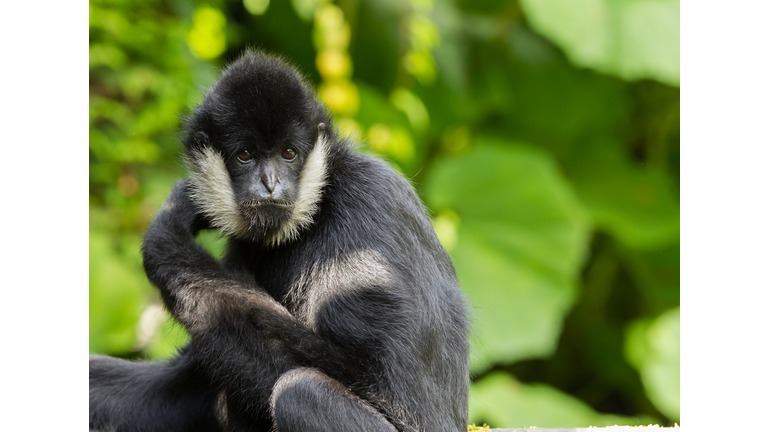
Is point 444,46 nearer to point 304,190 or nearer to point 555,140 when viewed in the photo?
point 555,140

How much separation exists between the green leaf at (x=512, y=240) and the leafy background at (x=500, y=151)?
0.07 feet

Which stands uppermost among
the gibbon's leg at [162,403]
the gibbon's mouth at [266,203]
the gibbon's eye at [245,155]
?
the gibbon's eye at [245,155]

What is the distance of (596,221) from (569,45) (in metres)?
2.23

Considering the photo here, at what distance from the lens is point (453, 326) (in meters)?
3.55

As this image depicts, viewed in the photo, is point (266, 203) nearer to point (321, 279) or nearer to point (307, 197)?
point (307, 197)

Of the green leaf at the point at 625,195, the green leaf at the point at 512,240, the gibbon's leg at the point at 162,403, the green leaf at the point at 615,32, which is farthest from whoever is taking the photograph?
the green leaf at the point at 625,195

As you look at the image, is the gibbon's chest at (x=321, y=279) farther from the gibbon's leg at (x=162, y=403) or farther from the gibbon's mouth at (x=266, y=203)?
the gibbon's leg at (x=162, y=403)

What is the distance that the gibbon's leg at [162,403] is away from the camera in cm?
383

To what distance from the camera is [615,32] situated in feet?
22.5

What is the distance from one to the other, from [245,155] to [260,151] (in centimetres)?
9

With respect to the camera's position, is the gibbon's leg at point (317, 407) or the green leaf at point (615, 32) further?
the green leaf at point (615, 32)

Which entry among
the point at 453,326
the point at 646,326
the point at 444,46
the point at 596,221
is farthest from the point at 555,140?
the point at 453,326

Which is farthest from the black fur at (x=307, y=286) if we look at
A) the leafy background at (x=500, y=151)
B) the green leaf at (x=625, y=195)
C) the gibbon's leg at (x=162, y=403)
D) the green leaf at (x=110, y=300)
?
the green leaf at (x=625, y=195)

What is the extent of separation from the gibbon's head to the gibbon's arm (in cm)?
32
